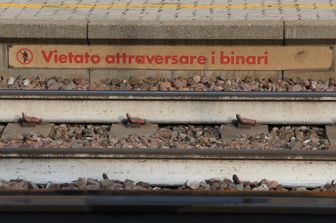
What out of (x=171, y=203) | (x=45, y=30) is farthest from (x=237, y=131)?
(x=171, y=203)

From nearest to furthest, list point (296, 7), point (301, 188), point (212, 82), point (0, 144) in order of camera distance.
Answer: point (301, 188), point (0, 144), point (212, 82), point (296, 7)

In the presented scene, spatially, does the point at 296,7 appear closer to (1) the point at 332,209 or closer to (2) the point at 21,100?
(2) the point at 21,100

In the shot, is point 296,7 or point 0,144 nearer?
point 0,144

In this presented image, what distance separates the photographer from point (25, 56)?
10781 millimetres

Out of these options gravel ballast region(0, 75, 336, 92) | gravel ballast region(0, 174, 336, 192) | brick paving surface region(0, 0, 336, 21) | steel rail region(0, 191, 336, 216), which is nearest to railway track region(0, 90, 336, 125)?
gravel ballast region(0, 75, 336, 92)

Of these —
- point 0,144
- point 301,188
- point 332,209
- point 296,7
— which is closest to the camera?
point 332,209

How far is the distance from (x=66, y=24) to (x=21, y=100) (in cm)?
185

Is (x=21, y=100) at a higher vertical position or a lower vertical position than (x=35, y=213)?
lower

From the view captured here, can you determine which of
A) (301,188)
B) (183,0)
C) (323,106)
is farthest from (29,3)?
(301,188)

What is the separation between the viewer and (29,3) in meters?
12.8

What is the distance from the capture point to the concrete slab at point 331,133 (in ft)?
27.0

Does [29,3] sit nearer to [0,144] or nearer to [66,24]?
[66,24]

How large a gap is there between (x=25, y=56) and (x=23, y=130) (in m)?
2.38

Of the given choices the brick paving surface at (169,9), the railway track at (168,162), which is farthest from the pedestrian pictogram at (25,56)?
the railway track at (168,162)
